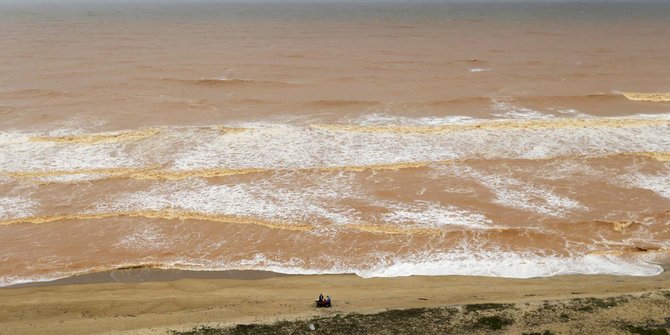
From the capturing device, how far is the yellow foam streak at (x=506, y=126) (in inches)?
786

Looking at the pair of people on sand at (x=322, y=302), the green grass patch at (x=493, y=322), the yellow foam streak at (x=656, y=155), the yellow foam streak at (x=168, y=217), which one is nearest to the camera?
the green grass patch at (x=493, y=322)

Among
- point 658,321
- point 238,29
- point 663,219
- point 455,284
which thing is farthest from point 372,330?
point 238,29

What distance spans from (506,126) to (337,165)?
7.05 metres

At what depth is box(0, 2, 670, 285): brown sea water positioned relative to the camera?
12.1 m

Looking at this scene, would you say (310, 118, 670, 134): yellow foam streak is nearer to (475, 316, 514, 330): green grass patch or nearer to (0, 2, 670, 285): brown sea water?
(0, 2, 670, 285): brown sea water

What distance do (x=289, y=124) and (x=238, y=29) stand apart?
33.8 m

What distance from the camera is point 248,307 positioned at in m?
9.55

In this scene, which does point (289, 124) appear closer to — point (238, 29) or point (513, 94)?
point (513, 94)

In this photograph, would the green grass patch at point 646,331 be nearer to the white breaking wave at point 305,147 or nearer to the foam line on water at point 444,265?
the foam line on water at point 444,265

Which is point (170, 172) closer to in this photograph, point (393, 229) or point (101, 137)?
point (101, 137)

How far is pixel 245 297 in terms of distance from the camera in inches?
395

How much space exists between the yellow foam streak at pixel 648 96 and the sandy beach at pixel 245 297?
51.1 feet

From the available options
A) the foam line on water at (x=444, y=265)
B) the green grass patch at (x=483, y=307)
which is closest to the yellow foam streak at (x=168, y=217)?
the foam line on water at (x=444, y=265)

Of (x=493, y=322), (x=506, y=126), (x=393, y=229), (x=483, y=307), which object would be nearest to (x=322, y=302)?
(x=483, y=307)
